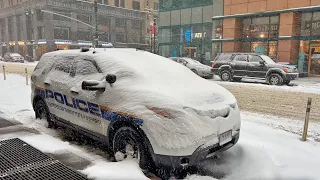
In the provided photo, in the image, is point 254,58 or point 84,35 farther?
point 84,35

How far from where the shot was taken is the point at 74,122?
16.5 ft

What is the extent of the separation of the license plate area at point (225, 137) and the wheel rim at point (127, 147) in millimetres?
1198

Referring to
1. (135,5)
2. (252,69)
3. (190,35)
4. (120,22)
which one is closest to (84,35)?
(120,22)

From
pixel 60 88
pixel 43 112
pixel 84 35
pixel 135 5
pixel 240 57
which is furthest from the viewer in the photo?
pixel 135 5

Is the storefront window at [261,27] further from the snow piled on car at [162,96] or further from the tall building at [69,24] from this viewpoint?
the tall building at [69,24]

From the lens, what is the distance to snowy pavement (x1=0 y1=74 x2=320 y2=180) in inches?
155

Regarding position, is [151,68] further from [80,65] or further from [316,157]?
[316,157]

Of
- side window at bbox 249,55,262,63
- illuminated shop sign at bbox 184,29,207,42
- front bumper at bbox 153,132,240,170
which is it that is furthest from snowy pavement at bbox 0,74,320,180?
illuminated shop sign at bbox 184,29,207,42

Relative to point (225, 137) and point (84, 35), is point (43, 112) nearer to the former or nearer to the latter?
point (225, 137)

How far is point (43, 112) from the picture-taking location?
6.21 m

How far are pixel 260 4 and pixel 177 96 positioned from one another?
75.8ft

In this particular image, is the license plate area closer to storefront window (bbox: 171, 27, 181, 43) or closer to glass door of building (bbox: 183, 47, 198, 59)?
glass door of building (bbox: 183, 47, 198, 59)

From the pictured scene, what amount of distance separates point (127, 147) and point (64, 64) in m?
2.50

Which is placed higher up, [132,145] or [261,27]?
[261,27]
